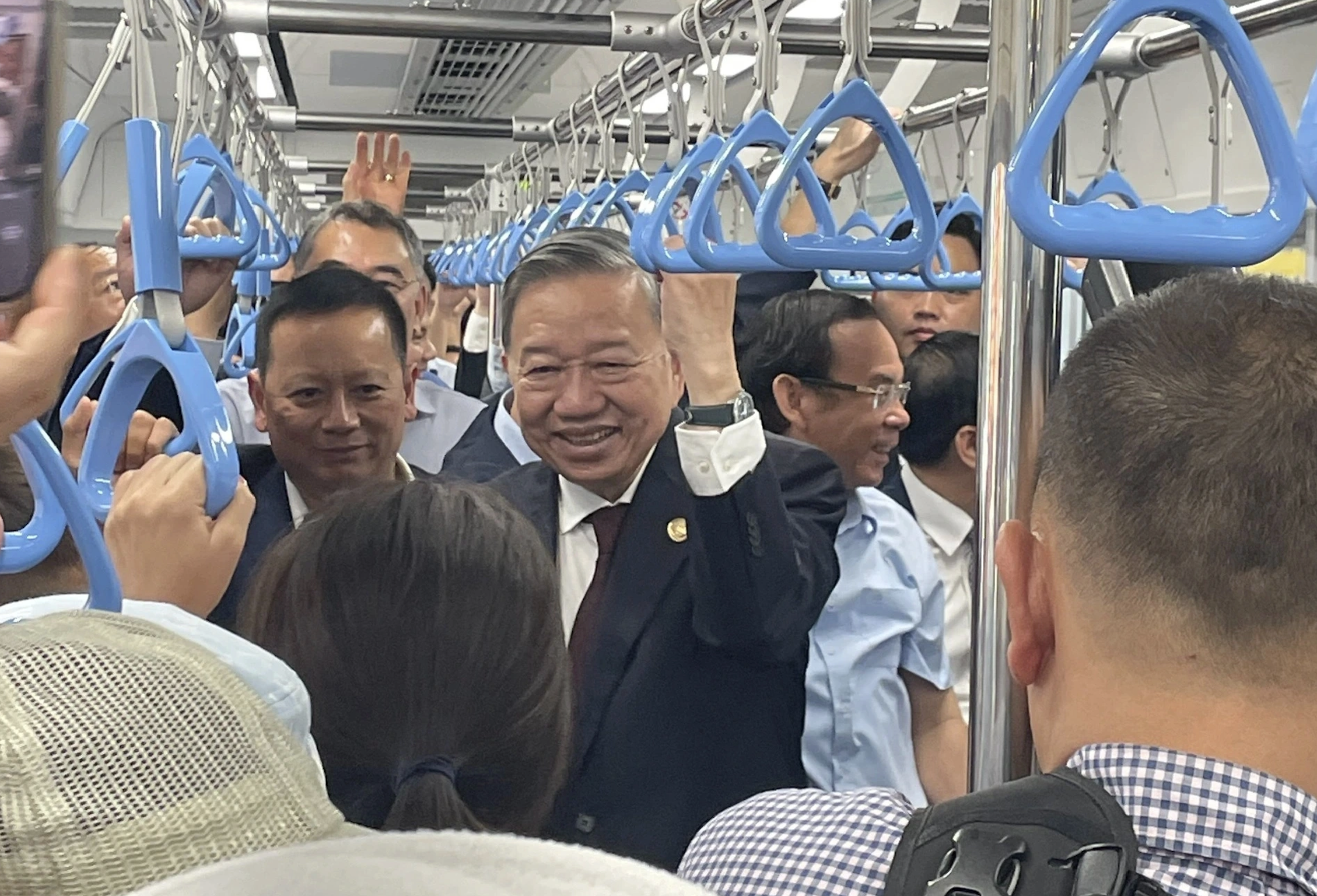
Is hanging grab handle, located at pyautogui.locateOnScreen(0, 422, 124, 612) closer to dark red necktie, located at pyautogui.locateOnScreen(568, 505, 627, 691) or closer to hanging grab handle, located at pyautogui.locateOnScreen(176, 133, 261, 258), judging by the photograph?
hanging grab handle, located at pyautogui.locateOnScreen(176, 133, 261, 258)

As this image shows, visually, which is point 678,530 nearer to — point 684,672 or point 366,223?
point 684,672

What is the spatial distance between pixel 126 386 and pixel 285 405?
806 mm

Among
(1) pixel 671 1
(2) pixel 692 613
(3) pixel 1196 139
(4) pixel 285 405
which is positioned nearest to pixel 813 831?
(2) pixel 692 613

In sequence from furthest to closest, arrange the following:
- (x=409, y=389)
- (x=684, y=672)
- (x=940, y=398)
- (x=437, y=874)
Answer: (x=940, y=398) < (x=409, y=389) < (x=684, y=672) < (x=437, y=874)

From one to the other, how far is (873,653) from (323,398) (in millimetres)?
863

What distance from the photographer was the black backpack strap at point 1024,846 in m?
0.63

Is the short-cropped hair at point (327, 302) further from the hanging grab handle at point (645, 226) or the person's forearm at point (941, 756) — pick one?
the person's forearm at point (941, 756)

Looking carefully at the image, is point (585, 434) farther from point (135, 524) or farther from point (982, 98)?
point (982, 98)

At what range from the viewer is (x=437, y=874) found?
38cm

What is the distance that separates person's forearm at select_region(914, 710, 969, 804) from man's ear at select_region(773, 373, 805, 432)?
1.99 ft

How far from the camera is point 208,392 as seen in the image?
1.02 metres

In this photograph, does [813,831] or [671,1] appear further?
[671,1]

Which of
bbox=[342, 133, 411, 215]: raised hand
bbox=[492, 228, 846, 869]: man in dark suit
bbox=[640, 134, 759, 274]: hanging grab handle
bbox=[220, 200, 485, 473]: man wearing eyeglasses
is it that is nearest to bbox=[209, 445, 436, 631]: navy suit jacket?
bbox=[492, 228, 846, 869]: man in dark suit

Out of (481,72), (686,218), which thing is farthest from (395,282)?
(481,72)
